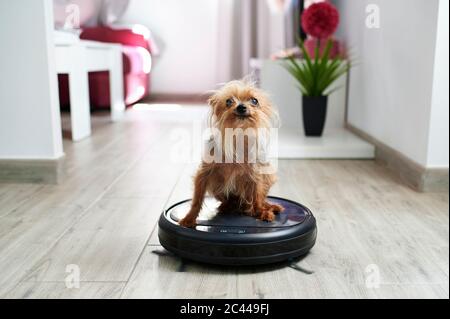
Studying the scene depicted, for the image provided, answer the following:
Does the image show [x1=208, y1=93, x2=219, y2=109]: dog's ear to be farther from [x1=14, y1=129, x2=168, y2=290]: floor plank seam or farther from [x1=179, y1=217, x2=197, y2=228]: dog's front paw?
[x1=14, y1=129, x2=168, y2=290]: floor plank seam

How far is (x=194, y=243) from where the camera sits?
121cm

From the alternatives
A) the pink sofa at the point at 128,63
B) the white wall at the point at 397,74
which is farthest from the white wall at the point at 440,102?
the pink sofa at the point at 128,63

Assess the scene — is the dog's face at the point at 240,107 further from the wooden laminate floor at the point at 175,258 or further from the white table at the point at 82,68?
the white table at the point at 82,68

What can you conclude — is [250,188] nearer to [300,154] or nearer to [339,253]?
[339,253]

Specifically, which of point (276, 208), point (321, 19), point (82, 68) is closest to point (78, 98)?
point (82, 68)

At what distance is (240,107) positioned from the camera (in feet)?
3.91

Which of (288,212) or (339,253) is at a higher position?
(288,212)

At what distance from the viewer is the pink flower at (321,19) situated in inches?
115

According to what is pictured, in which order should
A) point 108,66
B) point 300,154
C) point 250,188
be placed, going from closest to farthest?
point 250,188, point 300,154, point 108,66

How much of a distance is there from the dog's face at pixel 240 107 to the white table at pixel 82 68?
5.45ft

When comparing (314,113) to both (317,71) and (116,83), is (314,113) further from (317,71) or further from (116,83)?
(116,83)

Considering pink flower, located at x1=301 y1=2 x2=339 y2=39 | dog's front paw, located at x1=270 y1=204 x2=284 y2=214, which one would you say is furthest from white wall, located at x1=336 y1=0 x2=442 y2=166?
dog's front paw, located at x1=270 y1=204 x2=284 y2=214
